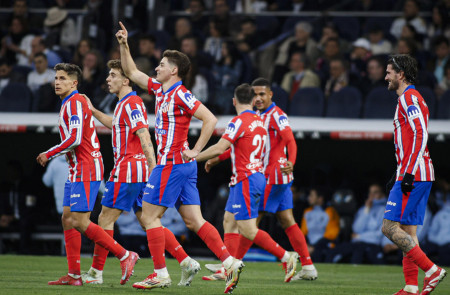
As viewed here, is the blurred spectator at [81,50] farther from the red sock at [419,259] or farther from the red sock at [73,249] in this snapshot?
the red sock at [419,259]

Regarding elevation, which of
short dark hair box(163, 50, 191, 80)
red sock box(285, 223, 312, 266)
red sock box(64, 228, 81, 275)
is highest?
short dark hair box(163, 50, 191, 80)

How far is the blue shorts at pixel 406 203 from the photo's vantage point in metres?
7.18

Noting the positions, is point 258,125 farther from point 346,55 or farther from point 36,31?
point 36,31

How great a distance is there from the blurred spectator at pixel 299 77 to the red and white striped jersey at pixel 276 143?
15.4ft

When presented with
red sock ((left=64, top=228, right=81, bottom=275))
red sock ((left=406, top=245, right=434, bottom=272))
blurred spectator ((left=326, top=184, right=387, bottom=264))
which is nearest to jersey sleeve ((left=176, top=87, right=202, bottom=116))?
red sock ((left=64, top=228, right=81, bottom=275))

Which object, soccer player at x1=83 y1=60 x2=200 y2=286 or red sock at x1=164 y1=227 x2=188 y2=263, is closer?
red sock at x1=164 y1=227 x2=188 y2=263

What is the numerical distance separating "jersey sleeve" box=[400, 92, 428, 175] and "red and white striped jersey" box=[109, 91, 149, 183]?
2.70m

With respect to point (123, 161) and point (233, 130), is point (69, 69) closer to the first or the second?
point (123, 161)

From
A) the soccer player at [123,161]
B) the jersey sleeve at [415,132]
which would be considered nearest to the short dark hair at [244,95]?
the soccer player at [123,161]

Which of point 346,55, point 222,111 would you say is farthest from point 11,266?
point 346,55

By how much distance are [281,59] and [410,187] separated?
9.27 metres

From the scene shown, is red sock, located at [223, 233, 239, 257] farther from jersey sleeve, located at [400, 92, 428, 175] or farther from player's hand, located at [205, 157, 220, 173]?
jersey sleeve, located at [400, 92, 428, 175]

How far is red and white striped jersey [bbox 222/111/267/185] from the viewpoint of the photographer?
29.5ft

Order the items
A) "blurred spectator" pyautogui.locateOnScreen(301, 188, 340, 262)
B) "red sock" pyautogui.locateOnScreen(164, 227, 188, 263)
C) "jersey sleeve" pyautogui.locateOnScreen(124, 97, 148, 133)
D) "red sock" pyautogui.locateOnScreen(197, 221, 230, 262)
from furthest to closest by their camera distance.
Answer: "blurred spectator" pyautogui.locateOnScreen(301, 188, 340, 262) < "jersey sleeve" pyautogui.locateOnScreen(124, 97, 148, 133) < "red sock" pyautogui.locateOnScreen(164, 227, 188, 263) < "red sock" pyautogui.locateOnScreen(197, 221, 230, 262)
